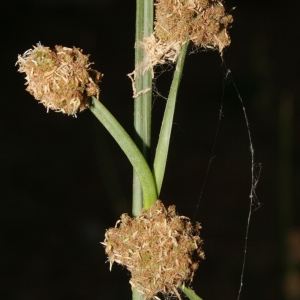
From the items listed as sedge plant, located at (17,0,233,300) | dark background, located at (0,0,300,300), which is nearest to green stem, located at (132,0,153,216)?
sedge plant, located at (17,0,233,300)

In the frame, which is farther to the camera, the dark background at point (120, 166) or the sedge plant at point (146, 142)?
the dark background at point (120, 166)

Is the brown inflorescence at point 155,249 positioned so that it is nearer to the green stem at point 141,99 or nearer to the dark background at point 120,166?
the green stem at point 141,99

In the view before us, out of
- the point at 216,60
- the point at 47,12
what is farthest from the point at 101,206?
the point at 47,12

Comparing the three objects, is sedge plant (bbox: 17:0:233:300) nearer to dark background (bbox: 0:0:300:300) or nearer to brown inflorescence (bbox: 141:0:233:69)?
brown inflorescence (bbox: 141:0:233:69)

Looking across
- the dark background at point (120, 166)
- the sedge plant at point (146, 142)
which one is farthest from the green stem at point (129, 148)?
the dark background at point (120, 166)

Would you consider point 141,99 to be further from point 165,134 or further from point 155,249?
point 155,249

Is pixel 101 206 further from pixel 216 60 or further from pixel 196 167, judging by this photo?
pixel 216 60

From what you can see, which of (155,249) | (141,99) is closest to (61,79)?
(141,99)
